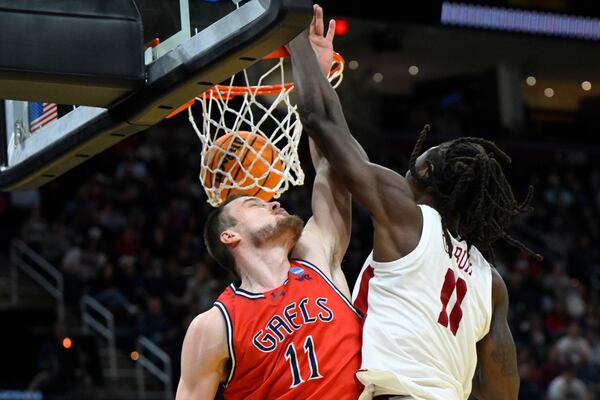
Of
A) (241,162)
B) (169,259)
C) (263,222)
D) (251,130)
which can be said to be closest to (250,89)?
(251,130)

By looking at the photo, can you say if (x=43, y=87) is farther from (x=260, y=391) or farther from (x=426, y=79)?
(x=426, y=79)

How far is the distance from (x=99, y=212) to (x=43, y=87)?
9007 millimetres

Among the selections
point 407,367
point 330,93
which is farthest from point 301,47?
point 407,367

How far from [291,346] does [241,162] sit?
0.90 meters

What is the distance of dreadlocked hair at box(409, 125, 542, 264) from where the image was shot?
3.51m

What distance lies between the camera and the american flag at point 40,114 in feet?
12.0

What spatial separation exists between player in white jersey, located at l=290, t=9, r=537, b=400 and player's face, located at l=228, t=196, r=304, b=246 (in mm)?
324

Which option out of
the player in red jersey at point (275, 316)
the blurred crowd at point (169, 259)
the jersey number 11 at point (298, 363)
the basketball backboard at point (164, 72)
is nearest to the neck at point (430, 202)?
the player in red jersey at point (275, 316)

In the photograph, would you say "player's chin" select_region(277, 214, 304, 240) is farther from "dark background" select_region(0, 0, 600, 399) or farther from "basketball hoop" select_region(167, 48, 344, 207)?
"dark background" select_region(0, 0, 600, 399)

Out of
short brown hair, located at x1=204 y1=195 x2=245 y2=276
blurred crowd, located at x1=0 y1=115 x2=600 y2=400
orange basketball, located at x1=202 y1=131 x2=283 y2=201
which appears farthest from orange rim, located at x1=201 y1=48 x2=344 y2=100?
blurred crowd, located at x1=0 y1=115 x2=600 y2=400

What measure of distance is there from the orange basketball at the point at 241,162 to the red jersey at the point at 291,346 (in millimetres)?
636

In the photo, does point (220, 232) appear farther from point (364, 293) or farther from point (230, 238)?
point (364, 293)

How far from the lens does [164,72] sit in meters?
3.11

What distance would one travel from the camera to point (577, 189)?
664 inches
